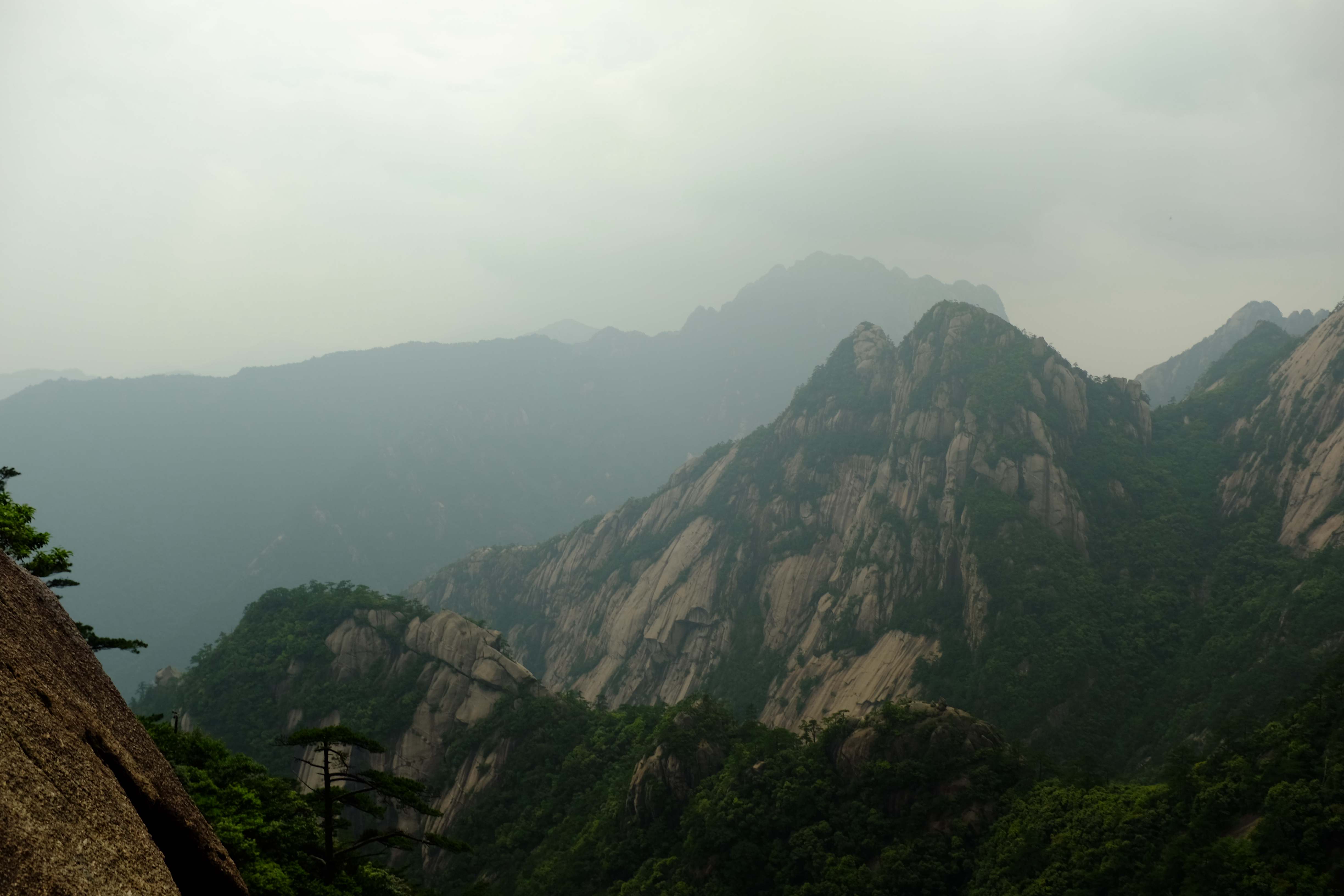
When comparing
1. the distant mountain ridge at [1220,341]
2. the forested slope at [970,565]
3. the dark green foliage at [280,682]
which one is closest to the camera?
the dark green foliage at [280,682]

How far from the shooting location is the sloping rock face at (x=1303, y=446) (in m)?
77.8

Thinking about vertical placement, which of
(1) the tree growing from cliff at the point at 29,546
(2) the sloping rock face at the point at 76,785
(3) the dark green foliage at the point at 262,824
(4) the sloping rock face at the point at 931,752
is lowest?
(4) the sloping rock face at the point at 931,752

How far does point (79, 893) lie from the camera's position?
8.20 meters

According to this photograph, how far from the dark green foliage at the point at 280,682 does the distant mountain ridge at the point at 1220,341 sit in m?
192

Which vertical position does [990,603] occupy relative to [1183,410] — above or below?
below

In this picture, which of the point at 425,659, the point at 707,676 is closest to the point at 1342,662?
the point at 425,659

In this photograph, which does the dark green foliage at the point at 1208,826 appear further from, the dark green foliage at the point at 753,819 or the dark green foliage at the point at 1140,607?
the dark green foliage at the point at 1140,607

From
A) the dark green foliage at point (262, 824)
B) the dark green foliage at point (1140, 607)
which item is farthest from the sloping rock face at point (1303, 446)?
the dark green foliage at point (262, 824)

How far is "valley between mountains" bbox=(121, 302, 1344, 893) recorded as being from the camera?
40906 millimetres

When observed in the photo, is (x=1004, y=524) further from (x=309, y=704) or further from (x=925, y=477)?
(x=309, y=704)

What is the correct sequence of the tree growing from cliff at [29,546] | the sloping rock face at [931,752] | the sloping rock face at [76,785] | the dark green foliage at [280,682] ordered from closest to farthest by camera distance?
the sloping rock face at [76,785]
the tree growing from cliff at [29,546]
the sloping rock face at [931,752]
the dark green foliage at [280,682]

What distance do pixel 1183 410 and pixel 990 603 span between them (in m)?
55.8

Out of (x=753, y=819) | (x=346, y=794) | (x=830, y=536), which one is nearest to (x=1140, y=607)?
(x=830, y=536)

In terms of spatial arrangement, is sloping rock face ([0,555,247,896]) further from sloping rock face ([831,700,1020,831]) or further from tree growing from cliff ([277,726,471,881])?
sloping rock face ([831,700,1020,831])
